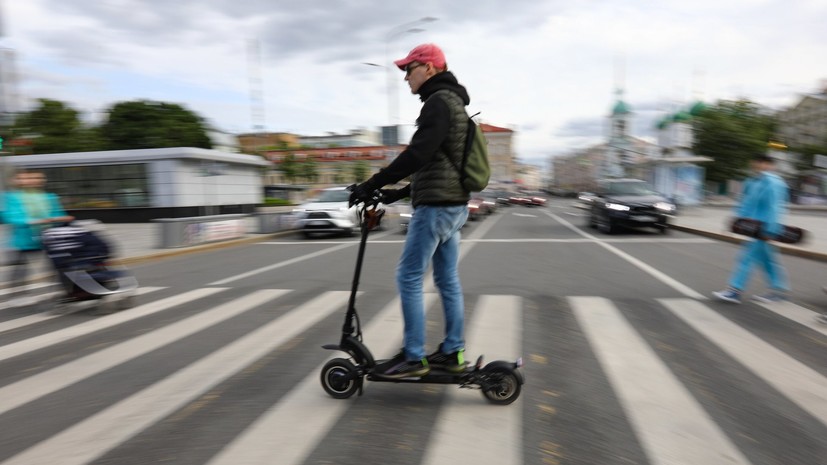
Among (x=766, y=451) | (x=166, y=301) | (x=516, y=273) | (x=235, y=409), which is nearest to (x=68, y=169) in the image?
(x=166, y=301)

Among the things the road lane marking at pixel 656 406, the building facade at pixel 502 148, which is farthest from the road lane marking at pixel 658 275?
the building facade at pixel 502 148

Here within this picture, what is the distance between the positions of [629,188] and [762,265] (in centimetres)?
1106

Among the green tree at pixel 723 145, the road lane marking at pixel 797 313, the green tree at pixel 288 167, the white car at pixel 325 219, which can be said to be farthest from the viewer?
the green tree at pixel 288 167

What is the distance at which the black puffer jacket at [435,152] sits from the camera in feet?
9.45

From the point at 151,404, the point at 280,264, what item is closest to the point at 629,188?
the point at 280,264

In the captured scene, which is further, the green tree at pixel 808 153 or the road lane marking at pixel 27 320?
the green tree at pixel 808 153

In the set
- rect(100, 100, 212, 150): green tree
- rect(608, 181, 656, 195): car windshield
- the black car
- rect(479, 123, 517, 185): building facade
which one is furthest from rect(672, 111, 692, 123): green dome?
rect(479, 123, 517, 185): building facade

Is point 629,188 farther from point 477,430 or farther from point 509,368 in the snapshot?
point 477,430

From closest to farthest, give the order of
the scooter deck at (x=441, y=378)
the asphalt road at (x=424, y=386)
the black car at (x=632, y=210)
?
the asphalt road at (x=424, y=386)
the scooter deck at (x=441, y=378)
the black car at (x=632, y=210)

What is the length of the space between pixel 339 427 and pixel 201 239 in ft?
40.5

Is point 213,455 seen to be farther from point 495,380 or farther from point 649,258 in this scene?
point 649,258

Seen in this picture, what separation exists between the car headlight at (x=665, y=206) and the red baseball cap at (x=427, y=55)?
13.7 m

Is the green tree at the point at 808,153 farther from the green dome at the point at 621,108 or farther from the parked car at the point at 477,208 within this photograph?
the parked car at the point at 477,208

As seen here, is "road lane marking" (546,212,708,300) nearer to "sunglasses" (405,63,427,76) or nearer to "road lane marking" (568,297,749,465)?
"road lane marking" (568,297,749,465)
